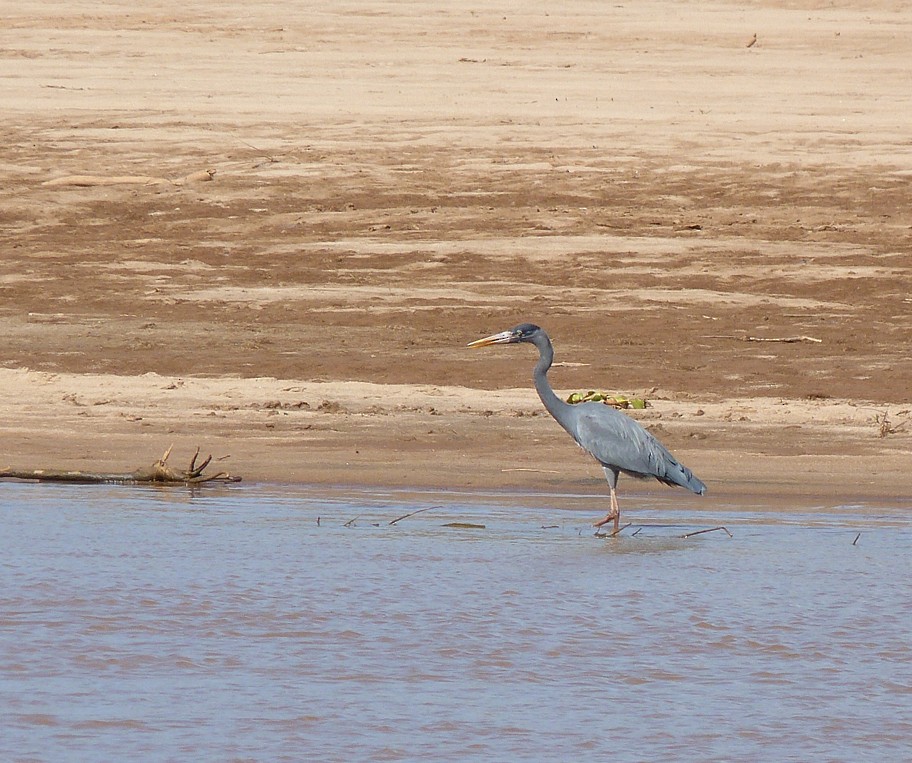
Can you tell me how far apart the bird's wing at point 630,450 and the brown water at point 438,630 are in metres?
0.27

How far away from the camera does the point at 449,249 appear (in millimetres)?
15109

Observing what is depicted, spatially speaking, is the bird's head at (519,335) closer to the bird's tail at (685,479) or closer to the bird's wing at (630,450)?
the bird's wing at (630,450)

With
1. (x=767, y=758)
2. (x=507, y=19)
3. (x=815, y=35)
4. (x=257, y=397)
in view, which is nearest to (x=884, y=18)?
(x=815, y=35)

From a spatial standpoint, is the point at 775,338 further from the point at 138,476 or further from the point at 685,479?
the point at 138,476

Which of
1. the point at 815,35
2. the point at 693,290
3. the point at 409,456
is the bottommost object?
the point at 409,456

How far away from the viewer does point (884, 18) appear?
87.0 ft

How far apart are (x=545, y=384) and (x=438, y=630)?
2869mm

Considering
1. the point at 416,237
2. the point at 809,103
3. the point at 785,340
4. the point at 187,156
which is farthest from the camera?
the point at 809,103

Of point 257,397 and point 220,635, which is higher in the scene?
point 257,397

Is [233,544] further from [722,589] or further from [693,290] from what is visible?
[693,290]

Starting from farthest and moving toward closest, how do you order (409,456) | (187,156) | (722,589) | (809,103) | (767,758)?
(809,103) < (187,156) < (409,456) < (722,589) < (767,758)

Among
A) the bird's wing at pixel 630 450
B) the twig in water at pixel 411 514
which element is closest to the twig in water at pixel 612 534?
the bird's wing at pixel 630 450

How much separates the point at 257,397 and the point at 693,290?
13.6 feet

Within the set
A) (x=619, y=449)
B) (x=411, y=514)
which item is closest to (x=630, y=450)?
(x=619, y=449)
